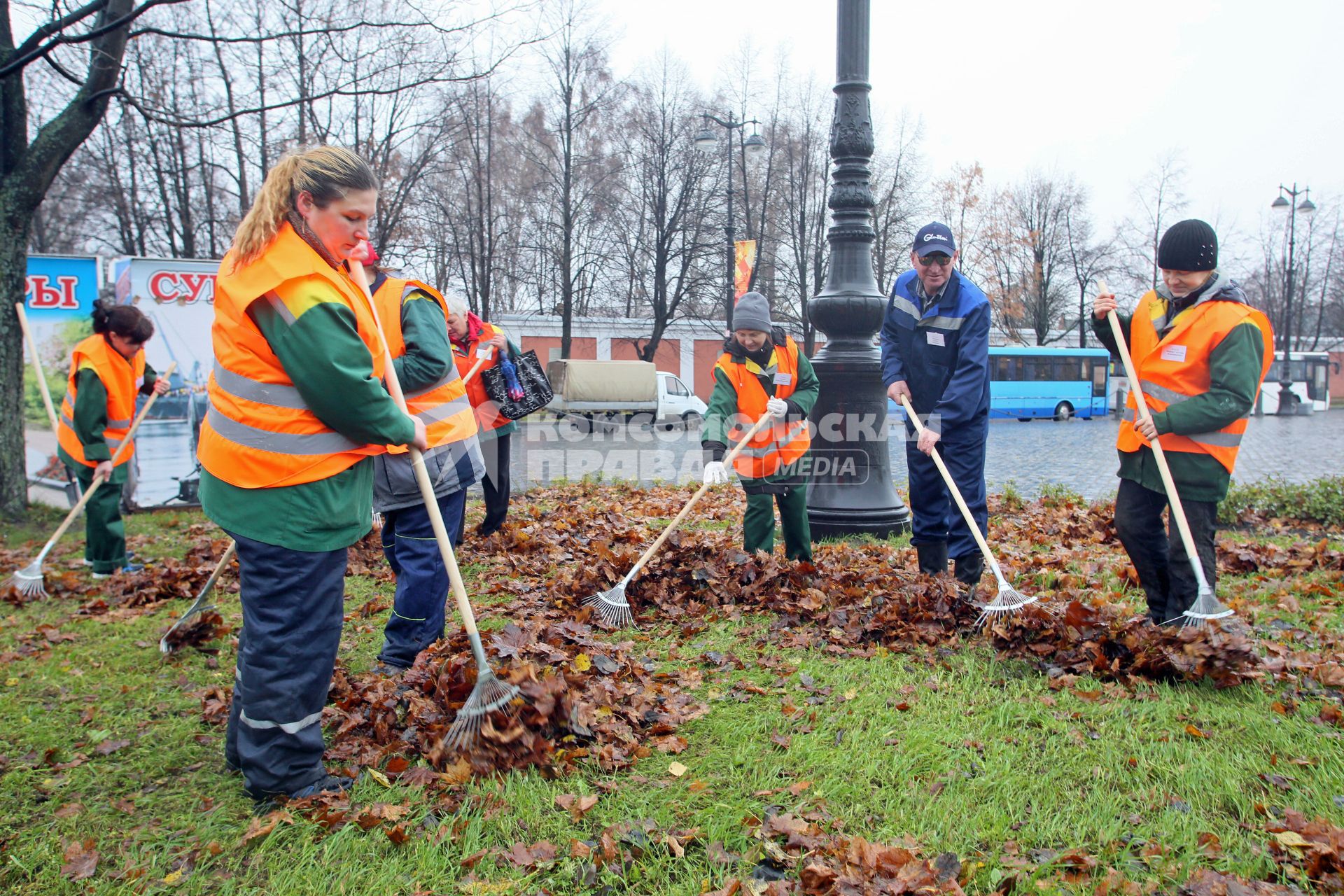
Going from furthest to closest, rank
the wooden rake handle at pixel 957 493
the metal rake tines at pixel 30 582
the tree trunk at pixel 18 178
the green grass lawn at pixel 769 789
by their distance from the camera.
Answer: the tree trunk at pixel 18 178 < the metal rake tines at pixel 30 582 < the wooden rake handle at pixel 957 493 < the green grass lawn at pixel 769 789

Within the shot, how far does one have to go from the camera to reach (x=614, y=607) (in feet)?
15.3

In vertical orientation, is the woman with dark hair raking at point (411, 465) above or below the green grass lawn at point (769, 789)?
above

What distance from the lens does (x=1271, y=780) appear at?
9.12ft

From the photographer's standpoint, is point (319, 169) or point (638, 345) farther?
point (638, 345)

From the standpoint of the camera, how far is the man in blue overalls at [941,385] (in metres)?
4.76

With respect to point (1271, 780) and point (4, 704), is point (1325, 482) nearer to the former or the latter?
point (1271, 780)

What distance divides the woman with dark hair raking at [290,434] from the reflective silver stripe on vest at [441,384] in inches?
42.8

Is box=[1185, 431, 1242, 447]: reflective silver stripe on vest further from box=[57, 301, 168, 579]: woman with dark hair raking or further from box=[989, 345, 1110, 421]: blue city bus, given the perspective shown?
box=[989, 345, 1110, 421]: blue city bus

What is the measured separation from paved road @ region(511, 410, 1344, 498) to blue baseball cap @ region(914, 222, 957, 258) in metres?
5.06

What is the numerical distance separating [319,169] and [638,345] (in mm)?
36426

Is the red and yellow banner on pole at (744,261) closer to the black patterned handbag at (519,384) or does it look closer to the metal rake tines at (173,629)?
the black patterned handbag at (519,384)

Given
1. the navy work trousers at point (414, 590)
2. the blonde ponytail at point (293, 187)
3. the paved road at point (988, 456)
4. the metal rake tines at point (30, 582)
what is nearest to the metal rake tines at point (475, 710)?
the navy work trousers at point (414, 590)

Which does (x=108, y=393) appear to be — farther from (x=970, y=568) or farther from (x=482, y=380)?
(x=970, y=568)

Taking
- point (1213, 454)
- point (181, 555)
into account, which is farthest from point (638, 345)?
point (1213, 454)
